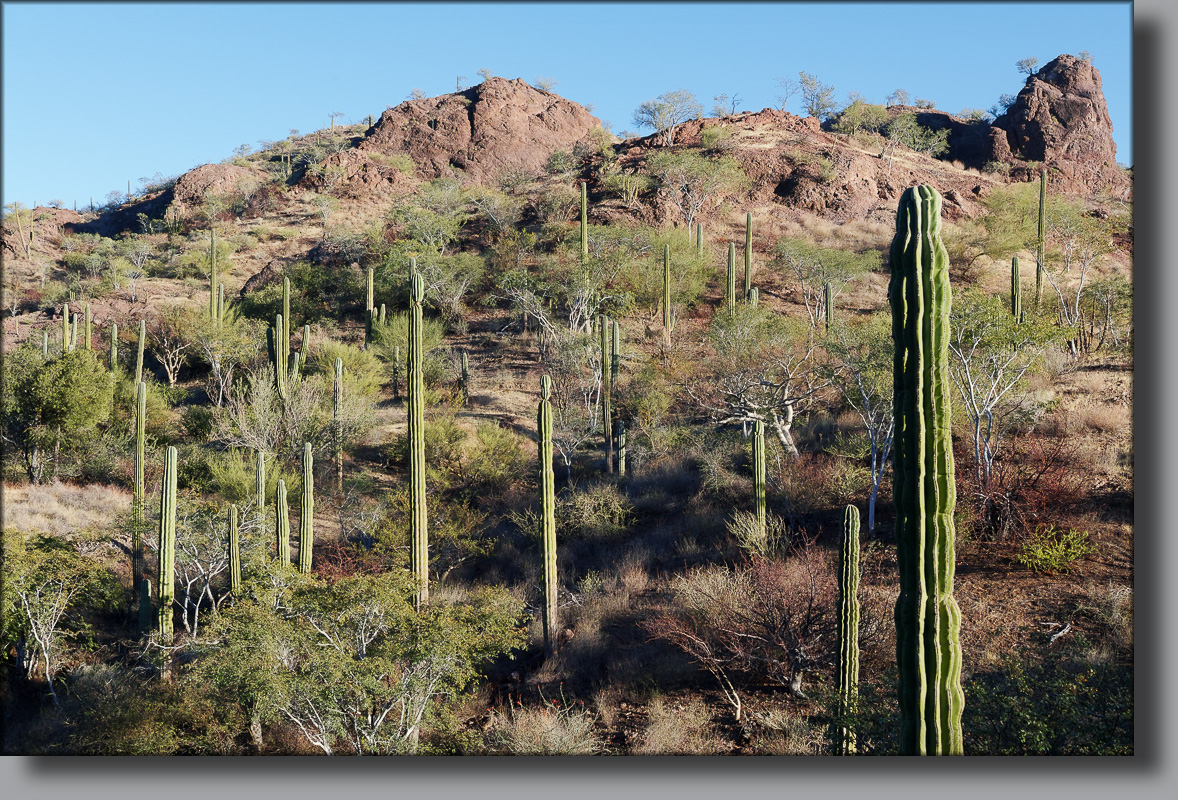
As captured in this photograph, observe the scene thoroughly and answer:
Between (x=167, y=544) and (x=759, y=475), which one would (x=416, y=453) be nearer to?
(x=167, y=544)

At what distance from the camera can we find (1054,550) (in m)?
9.09

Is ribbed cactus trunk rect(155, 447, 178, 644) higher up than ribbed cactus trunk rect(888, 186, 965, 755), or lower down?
lower down

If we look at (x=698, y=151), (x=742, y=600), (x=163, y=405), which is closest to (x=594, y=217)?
(x=698, y=151)

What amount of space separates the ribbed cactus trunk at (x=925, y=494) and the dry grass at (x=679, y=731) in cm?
382

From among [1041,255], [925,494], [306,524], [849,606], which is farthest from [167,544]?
[1041,255]

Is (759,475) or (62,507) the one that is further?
(62,507)

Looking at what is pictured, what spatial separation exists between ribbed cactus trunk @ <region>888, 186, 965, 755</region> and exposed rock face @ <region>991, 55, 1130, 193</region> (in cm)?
3056

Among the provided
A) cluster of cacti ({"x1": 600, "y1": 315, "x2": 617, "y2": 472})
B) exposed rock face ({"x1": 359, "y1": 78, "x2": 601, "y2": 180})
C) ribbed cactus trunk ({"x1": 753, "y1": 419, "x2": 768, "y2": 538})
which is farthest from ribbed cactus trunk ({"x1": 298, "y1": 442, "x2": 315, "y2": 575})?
exposed rock face ({"x1": 359, "y1": 78, "x2": 601, "y2": 180})

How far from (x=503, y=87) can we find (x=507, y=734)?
38.1 metres

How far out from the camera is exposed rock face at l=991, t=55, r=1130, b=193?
30109mm

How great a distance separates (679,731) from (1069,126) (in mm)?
31918

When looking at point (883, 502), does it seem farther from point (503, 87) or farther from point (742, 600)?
point (503, 87)

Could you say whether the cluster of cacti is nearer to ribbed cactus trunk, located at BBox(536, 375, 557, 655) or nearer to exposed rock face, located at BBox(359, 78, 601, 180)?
ribbed cactus trunk, located at BBox(536, 375, 557, 655)

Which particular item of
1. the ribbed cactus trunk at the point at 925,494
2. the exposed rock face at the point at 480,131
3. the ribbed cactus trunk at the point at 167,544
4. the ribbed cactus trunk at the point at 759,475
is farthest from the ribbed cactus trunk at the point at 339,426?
the exposed rock face at the point at 480,131
